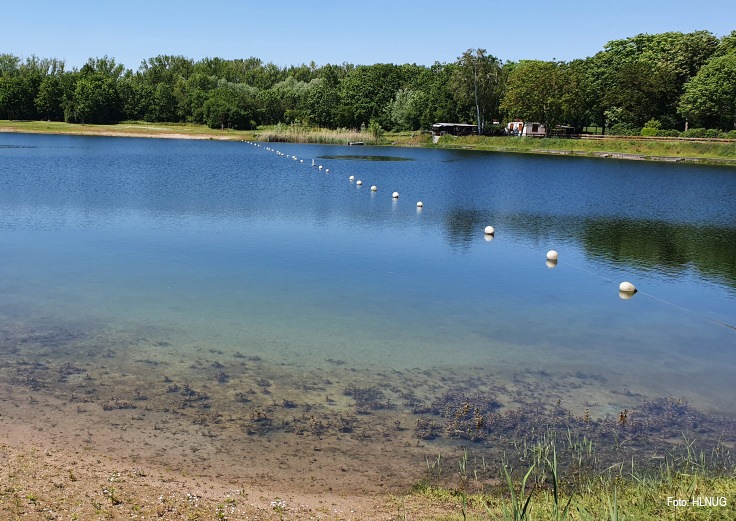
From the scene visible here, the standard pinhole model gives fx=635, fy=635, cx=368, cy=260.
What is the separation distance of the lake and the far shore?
45.5m

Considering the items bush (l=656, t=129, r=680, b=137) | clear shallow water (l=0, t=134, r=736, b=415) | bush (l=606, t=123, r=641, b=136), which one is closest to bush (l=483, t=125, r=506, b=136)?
bush (l=606, t=123, r=641, b=136)

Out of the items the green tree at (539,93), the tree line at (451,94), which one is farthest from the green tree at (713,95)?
the green tree at (539,93)

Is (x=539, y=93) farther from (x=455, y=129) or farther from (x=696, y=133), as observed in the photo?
(x=696, y=133)

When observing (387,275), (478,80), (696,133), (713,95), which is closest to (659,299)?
(387,275)

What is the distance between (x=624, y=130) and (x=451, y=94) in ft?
100

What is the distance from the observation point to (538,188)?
143 feet

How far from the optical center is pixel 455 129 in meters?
105

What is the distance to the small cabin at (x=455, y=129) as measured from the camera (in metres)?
104

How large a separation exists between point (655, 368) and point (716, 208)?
92.2 ft

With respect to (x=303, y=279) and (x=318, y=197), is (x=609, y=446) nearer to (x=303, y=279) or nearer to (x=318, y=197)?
(x=303, y=279)

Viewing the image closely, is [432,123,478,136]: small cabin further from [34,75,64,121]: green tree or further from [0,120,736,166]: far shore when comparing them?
[34,75,64,121]: green tree

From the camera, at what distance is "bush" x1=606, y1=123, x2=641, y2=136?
85.2 metres

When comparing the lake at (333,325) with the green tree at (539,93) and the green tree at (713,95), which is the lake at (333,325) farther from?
the green tree at (539,93)

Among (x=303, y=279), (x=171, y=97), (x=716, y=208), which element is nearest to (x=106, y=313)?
(x=303, y=279)
